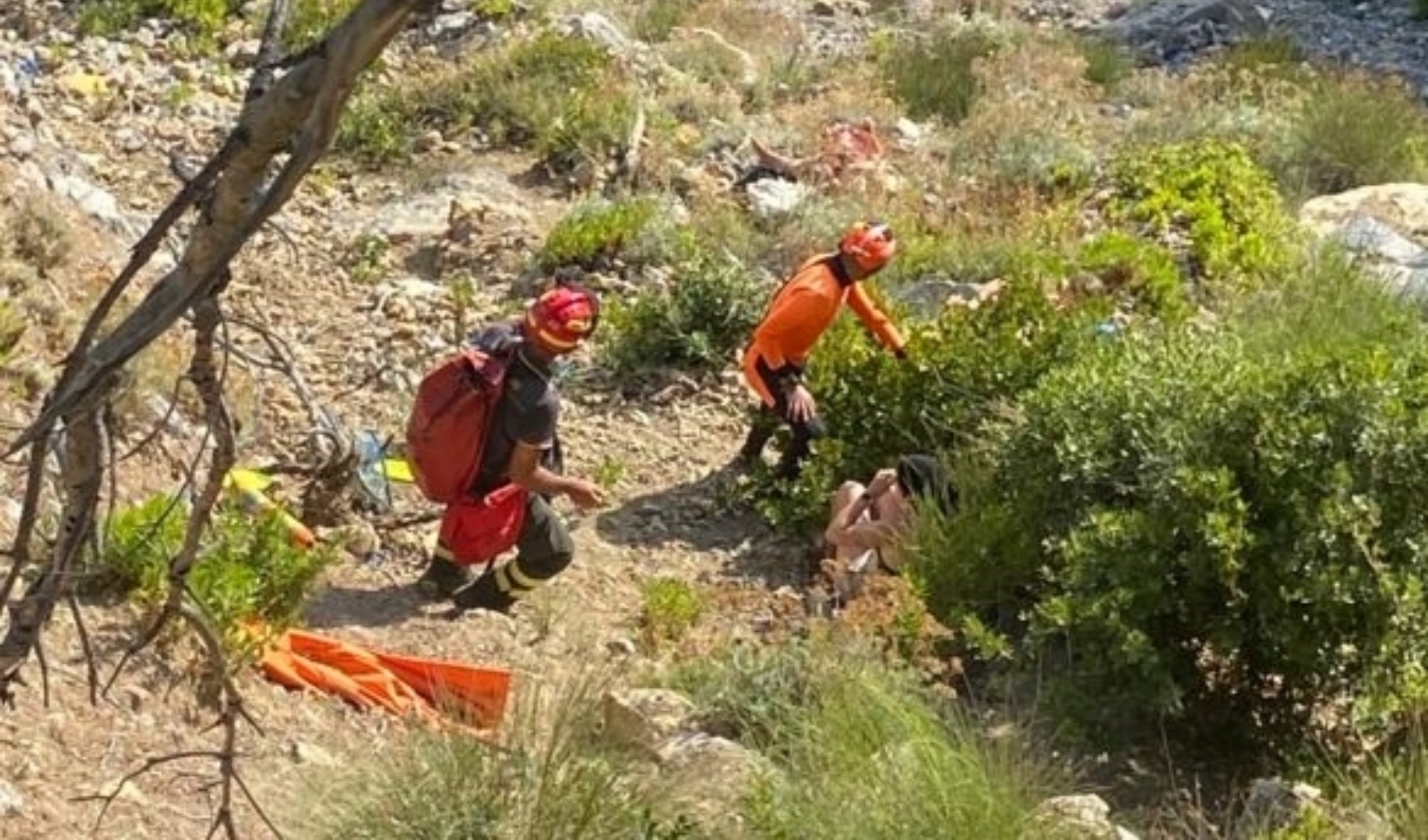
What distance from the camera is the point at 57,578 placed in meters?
2.14

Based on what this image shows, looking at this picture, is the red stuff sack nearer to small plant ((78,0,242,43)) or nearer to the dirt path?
the dirt path

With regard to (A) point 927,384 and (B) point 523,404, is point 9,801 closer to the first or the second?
(B) point 523,404

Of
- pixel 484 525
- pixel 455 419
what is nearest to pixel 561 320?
pixel 455 419

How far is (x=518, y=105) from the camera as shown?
11.3m

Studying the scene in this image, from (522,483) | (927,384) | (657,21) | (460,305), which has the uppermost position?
(522,483)

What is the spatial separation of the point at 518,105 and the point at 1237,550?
6570mm

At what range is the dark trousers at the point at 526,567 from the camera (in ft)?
22.2

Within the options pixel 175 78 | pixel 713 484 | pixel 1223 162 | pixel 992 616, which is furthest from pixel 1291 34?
pixel 992 616

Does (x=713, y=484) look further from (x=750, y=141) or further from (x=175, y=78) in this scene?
(x=175, y=78)

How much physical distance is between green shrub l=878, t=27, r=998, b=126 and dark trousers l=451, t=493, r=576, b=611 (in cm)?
601

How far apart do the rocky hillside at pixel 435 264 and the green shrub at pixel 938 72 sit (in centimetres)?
18

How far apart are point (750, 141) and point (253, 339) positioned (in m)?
3.48

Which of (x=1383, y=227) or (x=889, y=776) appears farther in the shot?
(x=1383, y=227)

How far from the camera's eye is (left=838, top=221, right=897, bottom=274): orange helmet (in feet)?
24.8
